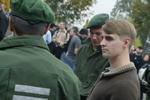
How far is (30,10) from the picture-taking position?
3012mm

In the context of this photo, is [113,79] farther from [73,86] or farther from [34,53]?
[34,53]

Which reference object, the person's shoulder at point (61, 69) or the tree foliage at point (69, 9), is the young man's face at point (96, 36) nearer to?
the person's shoulder at point (61, 69)

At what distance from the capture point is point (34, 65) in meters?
2.89

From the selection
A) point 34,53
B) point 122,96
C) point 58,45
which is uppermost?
point 34,53

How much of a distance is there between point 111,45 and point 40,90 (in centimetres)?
114

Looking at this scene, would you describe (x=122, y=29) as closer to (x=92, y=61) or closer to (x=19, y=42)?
(x=19, y=42)

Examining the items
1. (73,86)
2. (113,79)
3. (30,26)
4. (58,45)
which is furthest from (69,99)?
(58,45)

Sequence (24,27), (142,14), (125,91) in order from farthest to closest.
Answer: (142,14), (125,91), (24,27)

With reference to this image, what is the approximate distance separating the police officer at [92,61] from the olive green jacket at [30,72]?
7.61 feet

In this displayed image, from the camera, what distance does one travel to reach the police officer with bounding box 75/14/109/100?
17.6 feet

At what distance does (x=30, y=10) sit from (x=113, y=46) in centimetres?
106

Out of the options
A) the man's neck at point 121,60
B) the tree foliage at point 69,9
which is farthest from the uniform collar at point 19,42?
the tree foliage at point 69,9

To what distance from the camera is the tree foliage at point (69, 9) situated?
23.8 meters

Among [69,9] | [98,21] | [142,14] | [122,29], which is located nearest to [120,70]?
[122,29]
